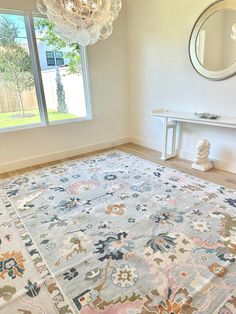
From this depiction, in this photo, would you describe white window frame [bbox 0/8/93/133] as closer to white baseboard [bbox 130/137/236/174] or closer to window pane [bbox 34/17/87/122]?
window pane [bbox 34/17/87/122]

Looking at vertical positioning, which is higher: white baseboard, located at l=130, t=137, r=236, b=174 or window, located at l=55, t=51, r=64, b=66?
window, located at l=55, t=51, r=64, b=66

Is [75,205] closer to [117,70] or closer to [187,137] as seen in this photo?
[187,137]

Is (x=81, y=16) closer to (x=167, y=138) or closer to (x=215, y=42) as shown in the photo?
(x=215, y=42)

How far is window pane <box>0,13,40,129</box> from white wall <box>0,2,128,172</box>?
11.1 inches

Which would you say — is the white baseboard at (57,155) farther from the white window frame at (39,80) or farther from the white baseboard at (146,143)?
the white window frame at (39,80)

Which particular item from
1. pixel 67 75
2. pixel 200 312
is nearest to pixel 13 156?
pixel 67 75

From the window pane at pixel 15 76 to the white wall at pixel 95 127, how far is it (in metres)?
0.28

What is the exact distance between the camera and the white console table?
9.05 feet

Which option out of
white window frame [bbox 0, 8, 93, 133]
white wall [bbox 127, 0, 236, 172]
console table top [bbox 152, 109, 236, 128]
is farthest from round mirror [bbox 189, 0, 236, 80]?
white window frame [bbox 0, 8, 93, 133]

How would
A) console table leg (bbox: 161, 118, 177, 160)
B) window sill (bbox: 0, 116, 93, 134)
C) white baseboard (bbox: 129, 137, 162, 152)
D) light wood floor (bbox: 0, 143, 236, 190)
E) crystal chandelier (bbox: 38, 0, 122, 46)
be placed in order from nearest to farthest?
crystal chandelier (bbox: 38, 0, 122, 46) < light wood floor (bbox: 0, 143, 236, 190) < window sill (bbox: 0, 116, 93, 134) < console table leg (bbox: 161, 118, 177, 160) < white baseboard (bbox: 129, 137, 162, 152)

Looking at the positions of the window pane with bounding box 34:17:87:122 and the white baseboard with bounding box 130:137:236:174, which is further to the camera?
the window pane with bounding box 34:17:87:122

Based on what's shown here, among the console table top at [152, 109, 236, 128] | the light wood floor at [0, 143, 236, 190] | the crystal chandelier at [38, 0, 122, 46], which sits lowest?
the light wood floor at [0, 143, 236, 190]

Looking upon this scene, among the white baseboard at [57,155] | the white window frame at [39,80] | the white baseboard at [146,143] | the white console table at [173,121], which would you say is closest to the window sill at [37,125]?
the white window frame at [39,80]

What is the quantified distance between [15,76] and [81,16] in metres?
1.58
